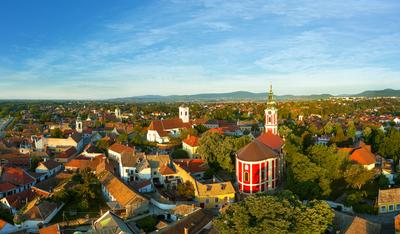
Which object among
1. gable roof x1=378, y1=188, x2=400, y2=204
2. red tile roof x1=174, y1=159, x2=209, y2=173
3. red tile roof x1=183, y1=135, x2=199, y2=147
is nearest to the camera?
gable roof x1=378, y1=188, x2=400, y2=204

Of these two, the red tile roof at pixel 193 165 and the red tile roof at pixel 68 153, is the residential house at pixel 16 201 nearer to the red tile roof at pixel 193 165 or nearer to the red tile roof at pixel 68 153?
→ the red tile roof at pixel 193 165

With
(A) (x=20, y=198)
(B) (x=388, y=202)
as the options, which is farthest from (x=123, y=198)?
(B) (x=388, y=202)

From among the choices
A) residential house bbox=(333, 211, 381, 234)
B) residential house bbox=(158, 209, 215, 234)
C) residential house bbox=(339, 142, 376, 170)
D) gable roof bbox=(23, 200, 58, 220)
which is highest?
residential house bbox=(339, 142, 376, 170)

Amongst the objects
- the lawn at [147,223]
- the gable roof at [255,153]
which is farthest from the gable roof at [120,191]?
the gable roof at [255,153]

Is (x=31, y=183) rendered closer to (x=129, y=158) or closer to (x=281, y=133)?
(x=129, y=158)

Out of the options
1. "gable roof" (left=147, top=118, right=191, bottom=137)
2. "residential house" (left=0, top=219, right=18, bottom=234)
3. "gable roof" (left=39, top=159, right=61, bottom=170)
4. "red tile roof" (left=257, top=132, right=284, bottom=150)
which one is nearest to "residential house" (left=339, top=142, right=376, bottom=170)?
"red tile roof" (left=257, top=132, right=284, bottom=150)

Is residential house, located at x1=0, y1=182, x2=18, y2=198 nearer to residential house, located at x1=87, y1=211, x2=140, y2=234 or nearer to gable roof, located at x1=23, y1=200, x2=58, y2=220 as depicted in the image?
gable roof, located at x1=23, y1=200, x2=58, y2=220
